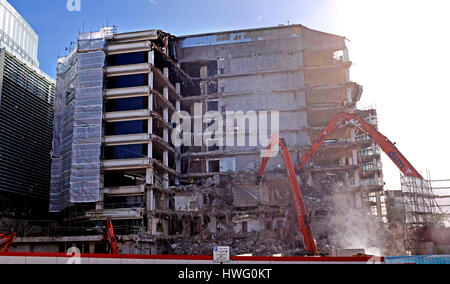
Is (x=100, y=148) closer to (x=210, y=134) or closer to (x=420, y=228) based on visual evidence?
(x=210, y=134)

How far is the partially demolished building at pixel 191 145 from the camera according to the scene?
44344 mm

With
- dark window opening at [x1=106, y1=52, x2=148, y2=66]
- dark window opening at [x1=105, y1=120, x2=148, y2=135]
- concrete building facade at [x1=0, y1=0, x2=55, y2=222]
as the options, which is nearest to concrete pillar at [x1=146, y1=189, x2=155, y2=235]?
dark window opening at [x1=105, y1=120, x2=148, y2=135]

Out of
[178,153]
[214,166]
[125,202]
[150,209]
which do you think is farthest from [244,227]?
[178,153]

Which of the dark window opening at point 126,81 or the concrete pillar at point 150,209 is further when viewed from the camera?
the dark window opening at point 126,81

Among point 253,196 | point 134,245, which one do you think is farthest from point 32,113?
point 253,196

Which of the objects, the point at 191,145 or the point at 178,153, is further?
the point at 191,145

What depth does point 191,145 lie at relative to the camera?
200 feet

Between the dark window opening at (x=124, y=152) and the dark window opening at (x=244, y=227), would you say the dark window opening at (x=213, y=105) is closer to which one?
the dark window opening at (x=124, y=152)

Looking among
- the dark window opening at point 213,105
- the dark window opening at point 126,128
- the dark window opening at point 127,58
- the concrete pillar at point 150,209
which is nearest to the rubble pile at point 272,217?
the concrete pillar at point 150,209

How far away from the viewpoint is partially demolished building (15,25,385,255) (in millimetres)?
44344

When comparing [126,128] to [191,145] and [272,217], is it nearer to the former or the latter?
[191,145]

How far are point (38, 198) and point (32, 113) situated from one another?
31.1ft

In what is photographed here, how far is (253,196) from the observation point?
1975 inches

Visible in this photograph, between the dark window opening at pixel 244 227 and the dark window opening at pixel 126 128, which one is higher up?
the dark window opening at pixel 126 128
